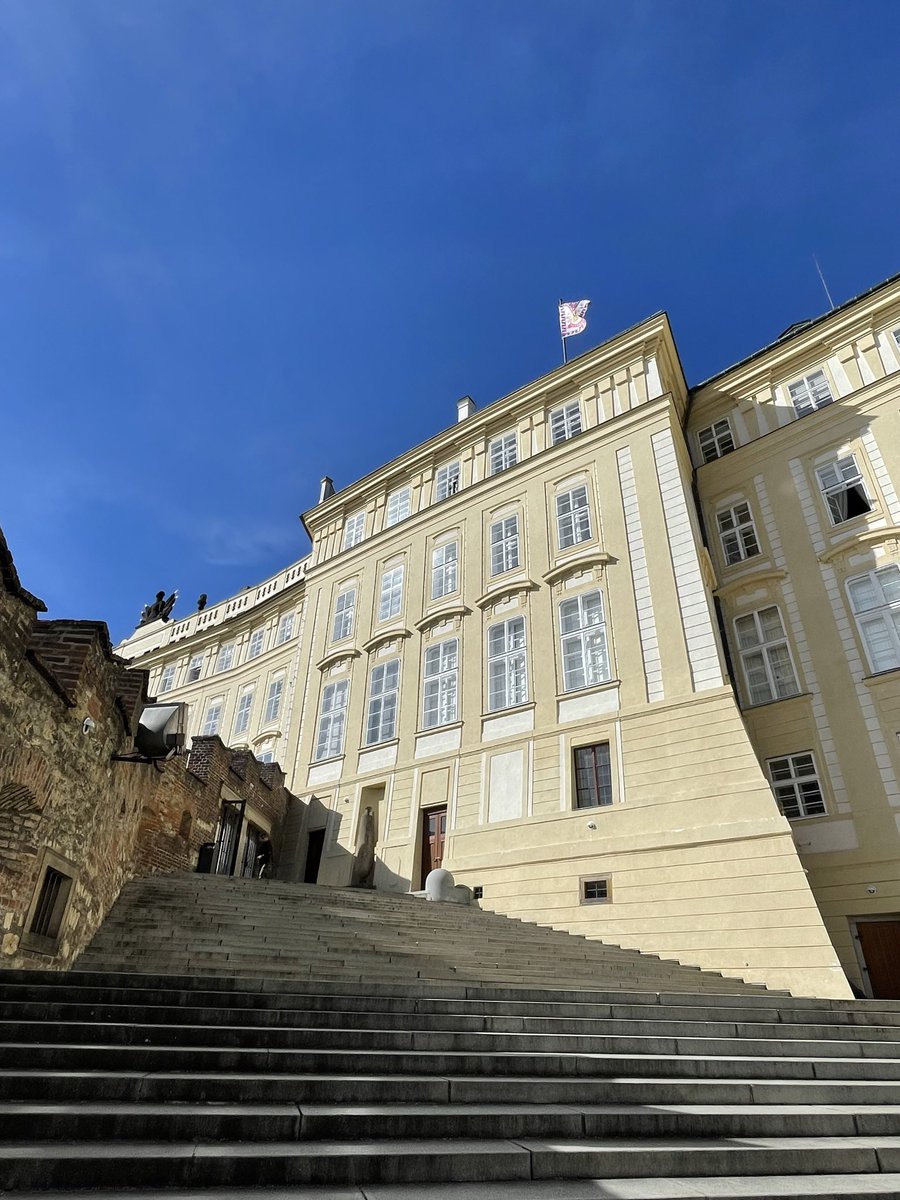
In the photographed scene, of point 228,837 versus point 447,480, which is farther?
point 447,480

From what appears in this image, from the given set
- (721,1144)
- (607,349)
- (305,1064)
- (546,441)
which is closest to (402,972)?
(305,1064)

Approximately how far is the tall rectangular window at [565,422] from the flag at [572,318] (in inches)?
89.6

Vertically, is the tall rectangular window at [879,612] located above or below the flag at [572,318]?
below

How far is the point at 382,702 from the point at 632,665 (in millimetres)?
8055

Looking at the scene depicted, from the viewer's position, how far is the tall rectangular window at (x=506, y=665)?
58.0 feet

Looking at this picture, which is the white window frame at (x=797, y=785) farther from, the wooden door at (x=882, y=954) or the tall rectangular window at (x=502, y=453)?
the tall rectangular window at (x=502, y=453)

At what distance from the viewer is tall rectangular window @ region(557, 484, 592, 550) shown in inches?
745

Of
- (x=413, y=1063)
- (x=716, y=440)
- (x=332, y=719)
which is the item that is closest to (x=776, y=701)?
(x=716, y=440)

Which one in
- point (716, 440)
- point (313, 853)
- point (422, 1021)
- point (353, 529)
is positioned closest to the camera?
point (422, 1021)

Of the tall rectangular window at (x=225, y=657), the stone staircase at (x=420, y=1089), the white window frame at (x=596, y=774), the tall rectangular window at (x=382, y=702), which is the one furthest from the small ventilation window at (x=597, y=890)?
the tall rectangular window at (x=225, y=657)

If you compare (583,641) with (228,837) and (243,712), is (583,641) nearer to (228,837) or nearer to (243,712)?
(228,837)

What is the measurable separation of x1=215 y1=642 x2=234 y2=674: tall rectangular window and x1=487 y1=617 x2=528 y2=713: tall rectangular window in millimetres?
16615

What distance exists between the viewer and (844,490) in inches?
683

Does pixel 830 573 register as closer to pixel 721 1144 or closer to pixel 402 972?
pixel 402 972
